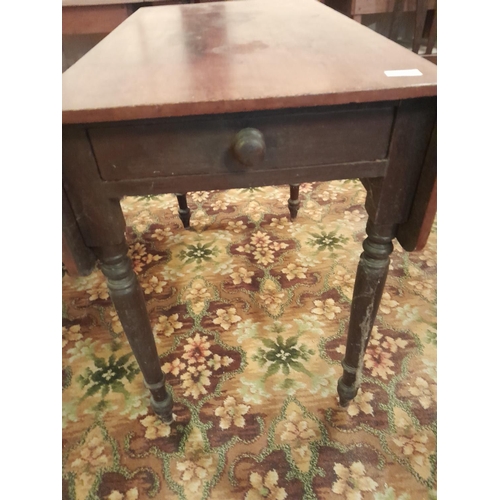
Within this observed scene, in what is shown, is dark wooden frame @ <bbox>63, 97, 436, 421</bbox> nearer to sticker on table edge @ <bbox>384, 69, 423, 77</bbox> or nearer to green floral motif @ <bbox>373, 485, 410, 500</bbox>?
sticker on table edge @ <bbox>384, 69, 423, 77</bbox>

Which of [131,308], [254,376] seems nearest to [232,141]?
[131,308]

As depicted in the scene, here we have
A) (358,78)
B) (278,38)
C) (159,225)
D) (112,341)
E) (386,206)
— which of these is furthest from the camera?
(159,225)

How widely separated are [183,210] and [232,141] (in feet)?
3.51

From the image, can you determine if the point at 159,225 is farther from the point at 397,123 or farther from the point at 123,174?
the point at 397,123

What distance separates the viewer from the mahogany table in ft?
1.73

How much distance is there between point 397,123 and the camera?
1.87ft

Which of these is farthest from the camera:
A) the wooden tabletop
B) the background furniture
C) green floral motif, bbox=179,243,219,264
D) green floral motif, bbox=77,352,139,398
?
the background furniture

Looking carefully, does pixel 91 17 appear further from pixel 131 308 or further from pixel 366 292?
pixel 366 292

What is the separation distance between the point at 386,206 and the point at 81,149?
484 millimetres

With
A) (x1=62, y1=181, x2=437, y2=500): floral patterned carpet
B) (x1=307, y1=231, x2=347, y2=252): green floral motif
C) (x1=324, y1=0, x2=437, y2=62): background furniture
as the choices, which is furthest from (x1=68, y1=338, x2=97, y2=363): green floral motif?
(x1=324, y1=0, x2=437, y2=62): background furniture

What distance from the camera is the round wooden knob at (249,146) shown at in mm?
540

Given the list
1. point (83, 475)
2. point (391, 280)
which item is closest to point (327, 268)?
point (391, 280)

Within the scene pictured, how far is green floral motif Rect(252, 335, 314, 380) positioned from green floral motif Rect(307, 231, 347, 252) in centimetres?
47

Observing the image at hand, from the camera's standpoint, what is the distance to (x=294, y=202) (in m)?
1.61
